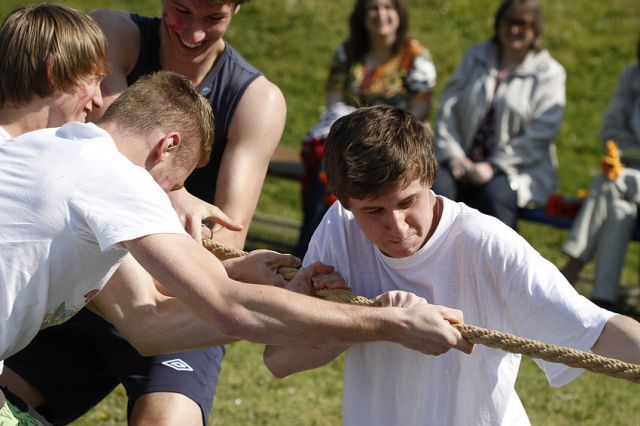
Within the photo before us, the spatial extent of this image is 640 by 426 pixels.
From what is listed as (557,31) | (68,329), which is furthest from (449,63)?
(68,329)

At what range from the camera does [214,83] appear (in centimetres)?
413

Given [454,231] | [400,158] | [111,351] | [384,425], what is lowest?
[111,351]

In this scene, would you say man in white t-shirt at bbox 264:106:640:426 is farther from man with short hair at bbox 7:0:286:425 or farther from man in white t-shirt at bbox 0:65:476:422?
man with short hair at bbox 7:0:286:425

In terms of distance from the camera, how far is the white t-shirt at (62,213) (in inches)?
105

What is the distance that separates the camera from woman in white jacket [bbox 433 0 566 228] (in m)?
7.28

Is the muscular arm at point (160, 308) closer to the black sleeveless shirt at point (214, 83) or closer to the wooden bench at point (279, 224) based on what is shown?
the black sleeveless shirt at point (214, 83)

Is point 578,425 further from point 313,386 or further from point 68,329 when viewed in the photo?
point 68,329

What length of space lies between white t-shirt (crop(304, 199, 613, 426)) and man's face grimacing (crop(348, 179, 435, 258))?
5cm

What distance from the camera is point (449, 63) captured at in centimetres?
1180

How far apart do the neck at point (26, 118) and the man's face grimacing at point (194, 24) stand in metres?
0.88

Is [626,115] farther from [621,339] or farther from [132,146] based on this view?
[132,146]

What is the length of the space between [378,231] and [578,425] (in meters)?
2.94

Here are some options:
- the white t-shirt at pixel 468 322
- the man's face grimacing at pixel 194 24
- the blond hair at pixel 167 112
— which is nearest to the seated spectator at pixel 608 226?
the man's face grimacing at pixel 194 24

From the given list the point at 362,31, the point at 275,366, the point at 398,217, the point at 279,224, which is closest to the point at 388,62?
the point at 362,31
